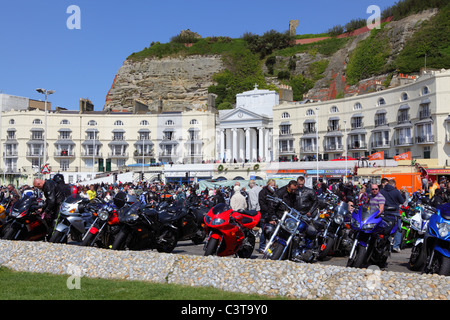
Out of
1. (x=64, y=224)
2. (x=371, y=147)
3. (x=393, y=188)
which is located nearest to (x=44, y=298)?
(x=64, y=224)

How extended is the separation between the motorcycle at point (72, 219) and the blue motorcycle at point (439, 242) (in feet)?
27.0

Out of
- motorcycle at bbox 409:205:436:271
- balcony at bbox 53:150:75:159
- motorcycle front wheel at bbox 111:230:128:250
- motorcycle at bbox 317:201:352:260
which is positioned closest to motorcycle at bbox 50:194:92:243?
motorcycle front wheel at bbox 111:230:128:250

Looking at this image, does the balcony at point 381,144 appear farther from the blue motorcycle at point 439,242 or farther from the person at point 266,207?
the blue motorcycle at point 439,242

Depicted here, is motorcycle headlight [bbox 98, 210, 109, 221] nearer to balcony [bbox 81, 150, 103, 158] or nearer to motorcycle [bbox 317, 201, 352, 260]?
motorcycle [bbox 317, 201, 352, 260]

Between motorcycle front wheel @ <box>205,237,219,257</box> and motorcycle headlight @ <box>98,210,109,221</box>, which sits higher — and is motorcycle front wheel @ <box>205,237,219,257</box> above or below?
below

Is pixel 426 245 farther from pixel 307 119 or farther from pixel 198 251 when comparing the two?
pixel 307 119

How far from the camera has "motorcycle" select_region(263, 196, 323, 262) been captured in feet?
31.2

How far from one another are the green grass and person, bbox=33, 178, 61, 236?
4.27 metres

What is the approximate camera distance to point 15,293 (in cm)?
766

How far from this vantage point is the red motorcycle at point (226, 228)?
9.97 meters

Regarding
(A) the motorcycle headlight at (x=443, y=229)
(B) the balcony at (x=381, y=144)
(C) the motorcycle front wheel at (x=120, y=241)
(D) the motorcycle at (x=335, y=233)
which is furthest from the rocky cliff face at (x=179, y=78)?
(A) the motorcycle headlight at (x=443, y=229)

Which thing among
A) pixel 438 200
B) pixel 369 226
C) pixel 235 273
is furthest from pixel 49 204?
pixel 438 200

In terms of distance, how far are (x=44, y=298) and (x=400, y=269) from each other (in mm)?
7852

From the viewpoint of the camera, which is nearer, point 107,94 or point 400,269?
point 400,269
